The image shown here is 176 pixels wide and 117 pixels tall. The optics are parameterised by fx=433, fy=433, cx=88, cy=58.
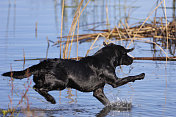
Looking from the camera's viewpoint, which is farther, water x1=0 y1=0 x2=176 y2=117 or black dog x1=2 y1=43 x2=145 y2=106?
water x1=0 y1=0 x2=176 y2=117

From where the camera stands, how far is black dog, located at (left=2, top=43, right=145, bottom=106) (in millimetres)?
6242

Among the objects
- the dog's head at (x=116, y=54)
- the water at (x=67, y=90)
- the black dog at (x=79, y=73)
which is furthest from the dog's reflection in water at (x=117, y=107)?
the dog's head at (x=116, y=54)

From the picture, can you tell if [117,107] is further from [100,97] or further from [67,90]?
[67,90]

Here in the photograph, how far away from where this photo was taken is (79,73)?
6465mm

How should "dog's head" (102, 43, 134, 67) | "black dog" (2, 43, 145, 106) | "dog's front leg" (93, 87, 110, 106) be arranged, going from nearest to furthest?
"black dog" (2, 43, 145, 106) < "dog's head" (102, 43, 134, 67) < "dog's front leg" (93, 87, 110, 106)

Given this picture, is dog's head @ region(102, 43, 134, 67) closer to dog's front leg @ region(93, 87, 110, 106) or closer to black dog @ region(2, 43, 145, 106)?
black dog @ region(2, 43, 145, 106)

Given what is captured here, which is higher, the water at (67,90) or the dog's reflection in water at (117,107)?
the water at (67,90)

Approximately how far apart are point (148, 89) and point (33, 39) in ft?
20.3

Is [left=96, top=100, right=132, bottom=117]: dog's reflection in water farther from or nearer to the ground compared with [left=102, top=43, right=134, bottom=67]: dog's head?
nearer to the ground

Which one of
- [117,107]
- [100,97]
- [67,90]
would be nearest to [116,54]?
[100,97]

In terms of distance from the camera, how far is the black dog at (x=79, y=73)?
6.24 metres

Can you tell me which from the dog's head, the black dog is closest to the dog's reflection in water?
the black dog

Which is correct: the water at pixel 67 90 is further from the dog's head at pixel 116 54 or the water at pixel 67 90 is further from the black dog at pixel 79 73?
the dog's head at pixel 116 54

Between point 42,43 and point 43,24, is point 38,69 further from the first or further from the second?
point 43,24
